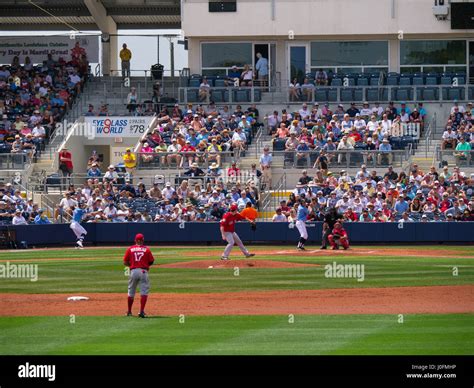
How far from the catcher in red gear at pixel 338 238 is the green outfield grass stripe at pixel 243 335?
48.3 feet

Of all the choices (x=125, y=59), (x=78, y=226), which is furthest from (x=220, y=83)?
(x=78, y=226)

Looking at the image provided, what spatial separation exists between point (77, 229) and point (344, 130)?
39.4 feet

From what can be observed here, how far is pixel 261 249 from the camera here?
38.3 meters

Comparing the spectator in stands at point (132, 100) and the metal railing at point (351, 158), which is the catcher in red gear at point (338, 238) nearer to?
the metal railing at point (351, 158)

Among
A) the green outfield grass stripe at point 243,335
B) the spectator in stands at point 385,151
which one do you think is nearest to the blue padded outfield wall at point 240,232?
the spectator in stands at point 385,151

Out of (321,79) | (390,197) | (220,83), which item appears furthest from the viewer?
(220,83)

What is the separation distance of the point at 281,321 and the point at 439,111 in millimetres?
29067

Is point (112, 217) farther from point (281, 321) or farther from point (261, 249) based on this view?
point (281, 321)

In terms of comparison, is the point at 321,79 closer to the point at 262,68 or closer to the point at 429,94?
the point at 262,68

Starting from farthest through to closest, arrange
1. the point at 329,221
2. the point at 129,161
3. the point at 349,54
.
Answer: the point at 349,54
the point at 129,161
the point at 329,221

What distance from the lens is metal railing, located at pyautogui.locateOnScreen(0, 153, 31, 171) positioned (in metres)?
46.2

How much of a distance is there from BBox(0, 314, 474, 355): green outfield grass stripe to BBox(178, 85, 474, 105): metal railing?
28.6 meters

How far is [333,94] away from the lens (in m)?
50.1
